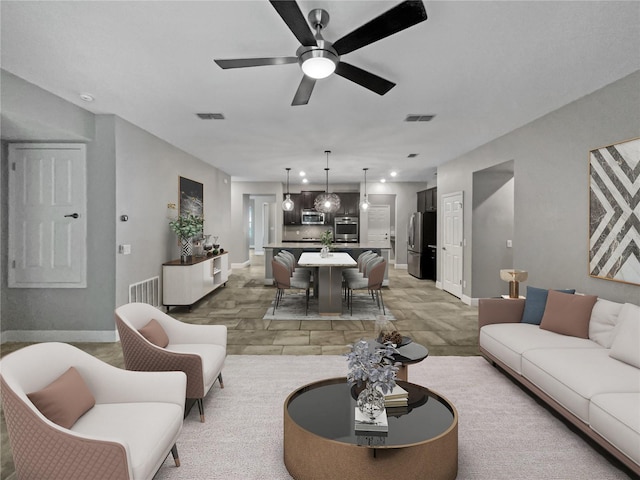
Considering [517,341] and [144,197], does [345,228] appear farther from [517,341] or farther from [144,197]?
[517,341]

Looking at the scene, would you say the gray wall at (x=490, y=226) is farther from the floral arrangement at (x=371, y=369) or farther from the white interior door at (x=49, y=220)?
the white interior door at (x=49, y=220)

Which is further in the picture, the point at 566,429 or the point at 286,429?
the point at 566,429

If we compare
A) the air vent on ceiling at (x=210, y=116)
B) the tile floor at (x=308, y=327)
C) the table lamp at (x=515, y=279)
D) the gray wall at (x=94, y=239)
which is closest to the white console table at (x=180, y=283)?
the tile floor at (x=308, y=327)

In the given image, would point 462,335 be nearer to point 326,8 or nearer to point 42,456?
point 326,8

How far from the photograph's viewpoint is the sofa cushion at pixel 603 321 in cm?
286

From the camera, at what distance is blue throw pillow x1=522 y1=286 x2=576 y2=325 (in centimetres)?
346

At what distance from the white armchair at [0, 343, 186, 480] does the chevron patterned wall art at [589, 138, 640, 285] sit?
3.65 m

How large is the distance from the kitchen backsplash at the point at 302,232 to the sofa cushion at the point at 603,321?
28.7ft

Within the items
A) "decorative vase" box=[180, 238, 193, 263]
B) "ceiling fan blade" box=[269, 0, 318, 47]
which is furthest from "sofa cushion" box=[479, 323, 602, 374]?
"decorative vase" box=[180, 238, 193, 263]

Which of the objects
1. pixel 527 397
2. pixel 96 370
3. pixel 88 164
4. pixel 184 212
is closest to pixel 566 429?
pixel 527 397

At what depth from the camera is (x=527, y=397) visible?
9.66 ft

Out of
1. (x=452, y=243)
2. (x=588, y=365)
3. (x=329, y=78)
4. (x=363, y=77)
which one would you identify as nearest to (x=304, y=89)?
(x=363, y=77)

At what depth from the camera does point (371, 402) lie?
73.4 inches

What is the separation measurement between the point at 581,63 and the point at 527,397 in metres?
2.74
